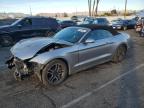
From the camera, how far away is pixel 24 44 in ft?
20.9

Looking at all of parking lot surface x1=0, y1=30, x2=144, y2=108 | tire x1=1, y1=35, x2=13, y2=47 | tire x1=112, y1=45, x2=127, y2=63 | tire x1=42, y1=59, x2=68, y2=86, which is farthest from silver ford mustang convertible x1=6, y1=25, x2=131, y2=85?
tire x1=1, y1=35, x2=13, y2=47

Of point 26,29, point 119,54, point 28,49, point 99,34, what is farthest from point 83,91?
point 26,29

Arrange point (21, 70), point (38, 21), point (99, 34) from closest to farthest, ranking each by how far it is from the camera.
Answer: point (21, 70), point (99, 34), point (38, 21)

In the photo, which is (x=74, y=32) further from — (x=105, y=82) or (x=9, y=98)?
(x=9, y=98)

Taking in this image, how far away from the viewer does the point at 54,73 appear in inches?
230

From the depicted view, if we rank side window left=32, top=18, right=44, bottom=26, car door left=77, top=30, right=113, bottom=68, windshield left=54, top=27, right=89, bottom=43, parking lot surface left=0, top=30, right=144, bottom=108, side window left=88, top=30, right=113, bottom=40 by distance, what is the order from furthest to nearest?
side window left=32, top=18, right=44, bottom=26 < side window left=88, top=30, right=113, bottom=40 < windshield left=54, top=27, right=89, bottom=43 < car door left=77, top=30, right=113, bottom=68 < parking lot surface left=0, top=30, right=144, bottom=108

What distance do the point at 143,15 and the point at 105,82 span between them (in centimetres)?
1505

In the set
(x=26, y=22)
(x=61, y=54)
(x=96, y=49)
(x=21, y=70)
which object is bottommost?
(x=21, y=70)

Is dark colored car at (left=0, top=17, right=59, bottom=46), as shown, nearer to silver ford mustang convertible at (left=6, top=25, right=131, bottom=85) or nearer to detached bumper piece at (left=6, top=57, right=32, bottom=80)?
silver ford mustang convertible at (left=6, top=25, right=131, bottom=85)

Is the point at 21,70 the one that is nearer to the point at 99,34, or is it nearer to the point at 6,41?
the point at 99,34

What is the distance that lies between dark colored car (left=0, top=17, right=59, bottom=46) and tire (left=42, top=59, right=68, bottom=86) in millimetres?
7871

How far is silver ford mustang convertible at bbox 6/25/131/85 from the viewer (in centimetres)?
562

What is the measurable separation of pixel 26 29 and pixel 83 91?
9100 millimetres

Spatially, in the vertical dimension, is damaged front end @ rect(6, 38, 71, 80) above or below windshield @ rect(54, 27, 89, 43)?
below
